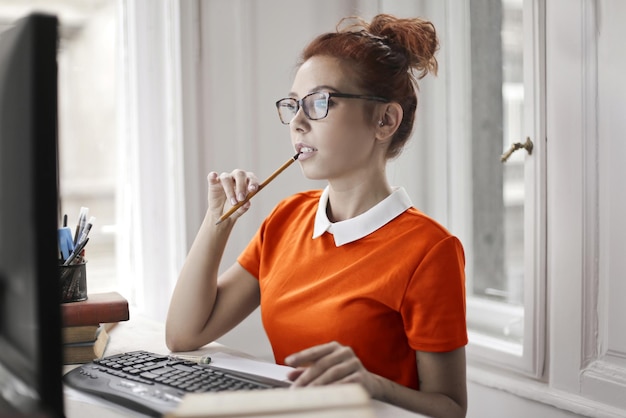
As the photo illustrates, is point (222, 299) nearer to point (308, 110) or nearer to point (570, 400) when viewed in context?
point (308, 110)

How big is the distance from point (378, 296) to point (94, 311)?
1.74ft

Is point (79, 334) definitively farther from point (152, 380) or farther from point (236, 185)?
point (236, 185)

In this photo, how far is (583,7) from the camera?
1.45m

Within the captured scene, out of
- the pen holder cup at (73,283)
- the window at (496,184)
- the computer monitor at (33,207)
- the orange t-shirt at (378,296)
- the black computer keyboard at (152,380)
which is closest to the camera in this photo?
the computer monitor at (33,207)

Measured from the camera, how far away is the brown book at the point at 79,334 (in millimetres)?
1255

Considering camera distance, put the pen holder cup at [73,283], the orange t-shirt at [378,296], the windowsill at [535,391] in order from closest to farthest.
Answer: the orange t-shirt at [378,296], the pen holder cup at [73,283], the windowsill at [535,391]

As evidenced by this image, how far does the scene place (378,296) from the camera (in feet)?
4.13

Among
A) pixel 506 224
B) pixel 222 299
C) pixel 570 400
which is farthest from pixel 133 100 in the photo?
pixel 570 400

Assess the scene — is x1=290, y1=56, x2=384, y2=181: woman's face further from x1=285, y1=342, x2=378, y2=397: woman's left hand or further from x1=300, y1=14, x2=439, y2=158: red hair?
x1=285, y1=342, x2=378, y2=397: woman's left hand

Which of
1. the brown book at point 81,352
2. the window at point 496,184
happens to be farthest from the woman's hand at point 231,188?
the window at point 496,184

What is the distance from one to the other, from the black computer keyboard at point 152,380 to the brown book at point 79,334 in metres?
0.12

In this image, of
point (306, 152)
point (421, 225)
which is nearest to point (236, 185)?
point (306, 152)

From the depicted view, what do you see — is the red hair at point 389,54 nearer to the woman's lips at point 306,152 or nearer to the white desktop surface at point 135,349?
the woman's lips at point 306,152

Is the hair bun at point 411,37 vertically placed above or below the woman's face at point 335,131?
above
